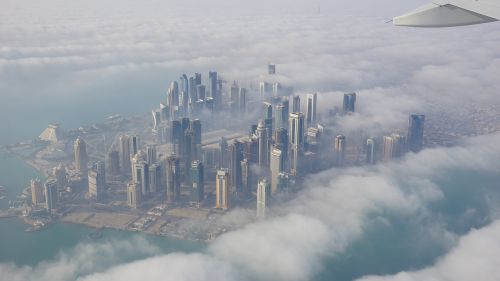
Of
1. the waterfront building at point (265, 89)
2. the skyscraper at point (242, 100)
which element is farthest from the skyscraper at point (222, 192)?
the waterfront building at point (265, 89)

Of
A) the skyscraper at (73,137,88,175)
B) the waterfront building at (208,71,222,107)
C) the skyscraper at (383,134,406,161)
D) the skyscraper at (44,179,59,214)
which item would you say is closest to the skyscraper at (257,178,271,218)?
the skyscraper at (44,179,59,214)

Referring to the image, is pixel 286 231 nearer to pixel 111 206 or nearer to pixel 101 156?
pixel 111 206

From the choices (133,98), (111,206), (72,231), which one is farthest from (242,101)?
(72,231)

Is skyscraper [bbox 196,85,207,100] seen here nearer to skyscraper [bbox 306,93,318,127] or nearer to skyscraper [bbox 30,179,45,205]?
skyscraper [bbox 306,93,318,127]

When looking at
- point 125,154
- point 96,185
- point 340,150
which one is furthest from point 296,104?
point 96,185

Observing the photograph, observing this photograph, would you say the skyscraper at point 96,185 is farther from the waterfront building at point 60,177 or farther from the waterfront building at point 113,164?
the waterfront building at point 113,164

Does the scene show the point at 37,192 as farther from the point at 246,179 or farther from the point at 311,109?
the point at 311,109
